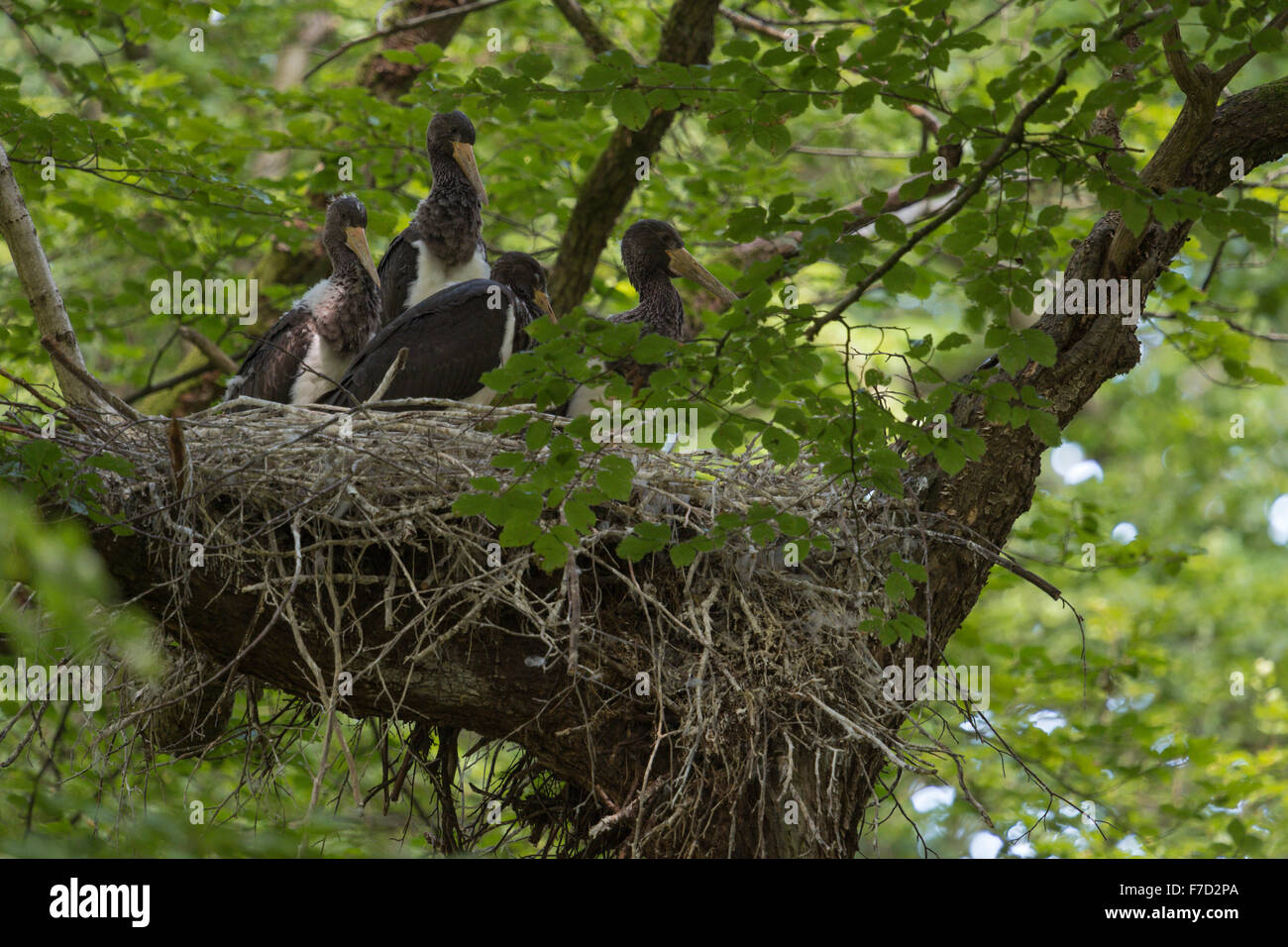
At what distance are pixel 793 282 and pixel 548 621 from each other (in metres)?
1.81

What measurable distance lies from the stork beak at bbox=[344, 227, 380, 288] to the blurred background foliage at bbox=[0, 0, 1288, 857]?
15.6 inches

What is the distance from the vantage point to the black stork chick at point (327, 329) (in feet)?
18.3

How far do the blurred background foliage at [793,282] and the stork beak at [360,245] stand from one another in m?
0.40

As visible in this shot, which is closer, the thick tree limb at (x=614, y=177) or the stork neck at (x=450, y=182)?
the stork neck at (x=450, y=182)

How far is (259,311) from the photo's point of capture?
7855 mm

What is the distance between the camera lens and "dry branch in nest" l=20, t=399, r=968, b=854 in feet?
12.2

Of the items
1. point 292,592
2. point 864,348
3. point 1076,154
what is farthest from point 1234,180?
point 864,348

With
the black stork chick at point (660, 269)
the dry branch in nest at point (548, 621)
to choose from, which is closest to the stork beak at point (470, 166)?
the black stork chick at point (660, 269)

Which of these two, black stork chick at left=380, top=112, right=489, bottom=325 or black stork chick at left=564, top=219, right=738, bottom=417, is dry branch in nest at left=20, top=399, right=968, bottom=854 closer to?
black stork chick at left=564, top=219, right=738, bottom=417

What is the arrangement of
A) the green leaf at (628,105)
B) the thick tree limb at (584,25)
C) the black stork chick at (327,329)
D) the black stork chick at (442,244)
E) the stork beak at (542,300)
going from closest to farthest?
the green leaf at (628,105) < the black stork chick at (327,329) < the stork beak at (542,300) < the black stork chick at (442,244) < the thick tree limb at (584,25)

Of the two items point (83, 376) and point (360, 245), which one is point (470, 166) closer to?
point (360, 245)

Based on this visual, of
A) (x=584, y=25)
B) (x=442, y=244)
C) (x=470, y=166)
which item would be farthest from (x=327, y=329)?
(x=584, y=25)

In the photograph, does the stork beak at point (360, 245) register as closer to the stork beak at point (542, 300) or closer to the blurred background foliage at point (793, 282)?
the blurred background foliage at point (793, 282)

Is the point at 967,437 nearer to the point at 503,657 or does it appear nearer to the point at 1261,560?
the point at 503,657
